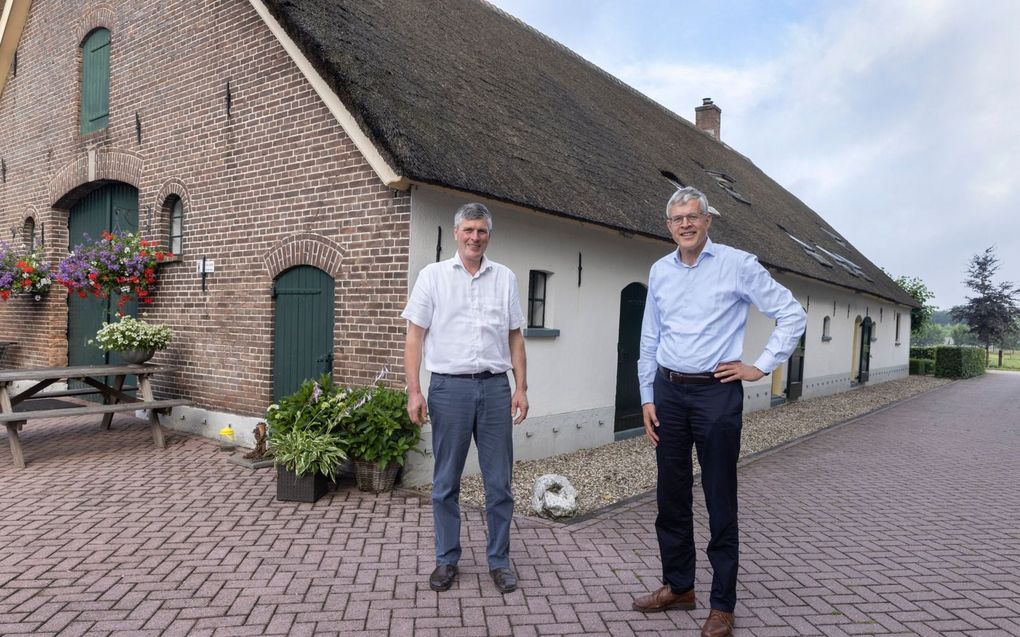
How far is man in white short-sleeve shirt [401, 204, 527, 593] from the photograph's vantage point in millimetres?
3668

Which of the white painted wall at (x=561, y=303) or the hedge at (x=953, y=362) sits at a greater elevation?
the white painted wall at (x=561, y=303)

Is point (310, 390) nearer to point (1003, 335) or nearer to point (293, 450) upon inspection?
point (293, 450)

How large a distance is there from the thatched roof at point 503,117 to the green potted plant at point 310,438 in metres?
1.98

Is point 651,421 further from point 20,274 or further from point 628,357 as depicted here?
point 20,274

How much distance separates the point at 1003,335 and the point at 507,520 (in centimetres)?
4008

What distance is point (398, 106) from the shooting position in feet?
19.8

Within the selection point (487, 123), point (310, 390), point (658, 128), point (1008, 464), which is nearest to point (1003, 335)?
point (658, 128)

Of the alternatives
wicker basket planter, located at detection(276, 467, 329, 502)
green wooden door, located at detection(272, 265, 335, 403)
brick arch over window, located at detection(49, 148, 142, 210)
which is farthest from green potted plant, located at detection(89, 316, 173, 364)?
wicker basket planter, located at detection(276, 467, 329, 502)

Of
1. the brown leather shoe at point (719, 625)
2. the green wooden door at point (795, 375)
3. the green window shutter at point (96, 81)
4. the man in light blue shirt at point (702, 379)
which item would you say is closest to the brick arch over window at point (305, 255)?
the man in light blue shirt at point (702, 379)

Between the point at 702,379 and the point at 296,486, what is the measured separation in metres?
3.47

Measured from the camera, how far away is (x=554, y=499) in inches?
198

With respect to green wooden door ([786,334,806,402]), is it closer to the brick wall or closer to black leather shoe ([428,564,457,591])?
the brick wall

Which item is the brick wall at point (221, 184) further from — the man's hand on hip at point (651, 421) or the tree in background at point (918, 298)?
the tree in background at point (918, 298)

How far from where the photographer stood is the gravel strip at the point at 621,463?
19.0ft
